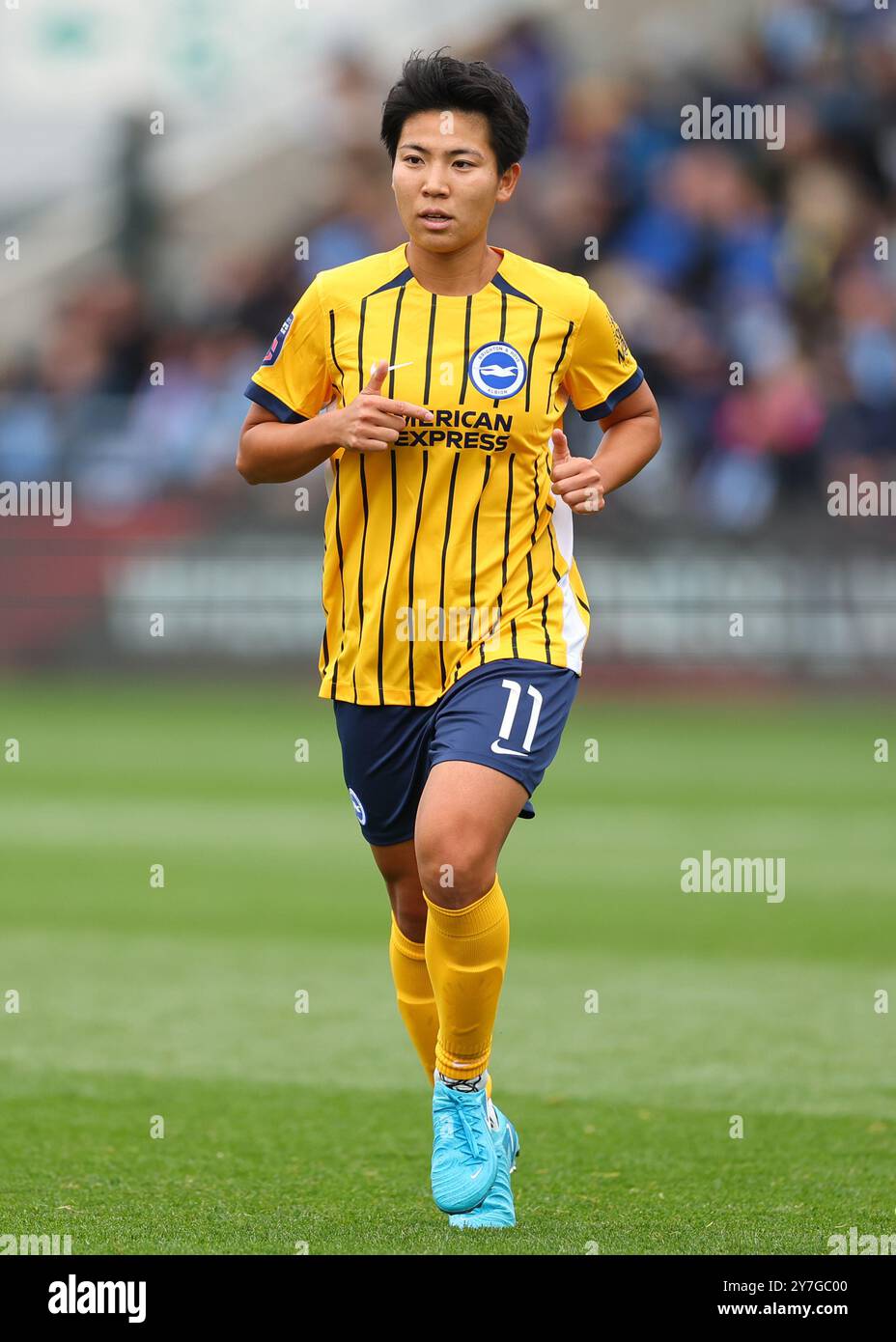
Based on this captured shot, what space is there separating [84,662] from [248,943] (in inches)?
356

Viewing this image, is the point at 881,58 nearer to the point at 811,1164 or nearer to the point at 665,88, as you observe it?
the point at 665,88

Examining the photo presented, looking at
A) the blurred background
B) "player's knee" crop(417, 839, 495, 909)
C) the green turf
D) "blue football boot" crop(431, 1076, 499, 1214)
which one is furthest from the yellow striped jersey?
the blurred background

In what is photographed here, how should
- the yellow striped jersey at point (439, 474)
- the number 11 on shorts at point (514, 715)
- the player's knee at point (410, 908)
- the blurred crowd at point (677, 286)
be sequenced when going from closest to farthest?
the number 11 on shorts at point (514, 715) < the yellow striped jersey at point (439, 474) < the player's knee at point (410, 908) < the blurred crowd at point (677, 286)

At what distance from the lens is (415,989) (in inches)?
189

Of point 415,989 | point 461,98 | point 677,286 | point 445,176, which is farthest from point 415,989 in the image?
point 677,286

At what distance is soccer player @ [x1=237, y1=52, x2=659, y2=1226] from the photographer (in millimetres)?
4258

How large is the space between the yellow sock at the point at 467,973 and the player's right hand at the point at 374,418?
1.01m

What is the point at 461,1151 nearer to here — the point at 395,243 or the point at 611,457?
the point at 611,457

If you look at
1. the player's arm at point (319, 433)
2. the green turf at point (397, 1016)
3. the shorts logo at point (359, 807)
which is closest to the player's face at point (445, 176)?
the player's arm at point (319, 433)

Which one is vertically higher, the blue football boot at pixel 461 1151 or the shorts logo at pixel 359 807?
the shorts logo at pixel 359 807

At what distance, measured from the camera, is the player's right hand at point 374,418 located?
420cm

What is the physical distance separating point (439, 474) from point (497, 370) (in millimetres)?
267

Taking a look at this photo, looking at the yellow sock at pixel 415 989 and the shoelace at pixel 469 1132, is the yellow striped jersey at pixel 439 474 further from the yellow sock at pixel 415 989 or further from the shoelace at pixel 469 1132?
the shoelace at pixel 469 1132

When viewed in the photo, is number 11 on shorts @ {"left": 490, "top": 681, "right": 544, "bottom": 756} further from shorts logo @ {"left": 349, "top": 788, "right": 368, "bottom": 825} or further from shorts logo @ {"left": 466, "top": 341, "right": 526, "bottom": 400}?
shorts logo @ {"left": 466, "top": 341, "right": 526, "bottom": 400}
